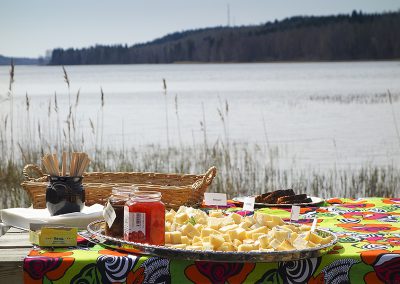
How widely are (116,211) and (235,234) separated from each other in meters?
0.39

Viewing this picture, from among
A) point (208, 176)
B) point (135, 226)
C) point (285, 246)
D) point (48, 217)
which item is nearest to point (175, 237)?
point (135, 226)

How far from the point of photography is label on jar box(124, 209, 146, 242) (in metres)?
2.48

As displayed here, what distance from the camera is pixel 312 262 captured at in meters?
2.50

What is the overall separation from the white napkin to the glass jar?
1.02 feet

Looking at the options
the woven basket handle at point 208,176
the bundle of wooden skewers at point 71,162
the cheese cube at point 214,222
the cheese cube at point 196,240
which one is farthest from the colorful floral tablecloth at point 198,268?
the woven basket handle at point 208,176

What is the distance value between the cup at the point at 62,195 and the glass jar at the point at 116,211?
39cm

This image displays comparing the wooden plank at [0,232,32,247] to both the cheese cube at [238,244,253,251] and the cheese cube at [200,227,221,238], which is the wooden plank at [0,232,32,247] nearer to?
the cheese cube at [200,227,221,238]

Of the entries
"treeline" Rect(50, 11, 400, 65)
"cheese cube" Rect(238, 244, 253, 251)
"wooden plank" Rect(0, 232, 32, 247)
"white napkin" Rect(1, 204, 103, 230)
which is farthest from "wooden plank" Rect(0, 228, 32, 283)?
"treeline" Rect(50, 11, 400, 65)

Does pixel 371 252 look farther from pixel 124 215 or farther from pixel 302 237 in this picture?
pixel 124 215

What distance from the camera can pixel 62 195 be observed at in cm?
302

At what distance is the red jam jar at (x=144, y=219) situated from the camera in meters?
2.47

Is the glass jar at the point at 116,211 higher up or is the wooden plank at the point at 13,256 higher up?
the glass jar at the point at 116,211

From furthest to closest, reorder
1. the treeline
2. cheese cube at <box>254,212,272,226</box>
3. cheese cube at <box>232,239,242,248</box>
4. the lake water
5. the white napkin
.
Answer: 1. the treeline
2. the lake water
3. the white napkin
4. cheese cube at <box>254,212,272,226</box>
5. cheese cube at <box>232,239,242,248</box>

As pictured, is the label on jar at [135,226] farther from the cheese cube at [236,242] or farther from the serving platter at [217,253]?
the cheese cube at [236,242]
